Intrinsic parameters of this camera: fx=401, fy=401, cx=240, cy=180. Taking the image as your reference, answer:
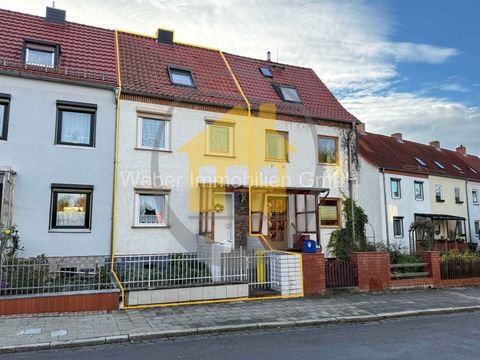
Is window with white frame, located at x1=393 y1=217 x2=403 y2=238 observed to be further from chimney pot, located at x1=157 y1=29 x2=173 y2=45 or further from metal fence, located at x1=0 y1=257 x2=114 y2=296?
metal fence, located at x1=0 y1=257 x2=114 y2=296

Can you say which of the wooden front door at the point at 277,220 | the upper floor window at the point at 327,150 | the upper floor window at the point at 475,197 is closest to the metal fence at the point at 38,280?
the wooden front door at the point at 277,220

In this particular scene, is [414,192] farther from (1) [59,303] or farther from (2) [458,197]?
(1) [59,303]

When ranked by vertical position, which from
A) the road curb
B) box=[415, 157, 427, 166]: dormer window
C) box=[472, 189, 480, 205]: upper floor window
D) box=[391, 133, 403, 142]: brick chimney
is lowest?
the road curb

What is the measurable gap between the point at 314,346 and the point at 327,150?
11601 millimetres

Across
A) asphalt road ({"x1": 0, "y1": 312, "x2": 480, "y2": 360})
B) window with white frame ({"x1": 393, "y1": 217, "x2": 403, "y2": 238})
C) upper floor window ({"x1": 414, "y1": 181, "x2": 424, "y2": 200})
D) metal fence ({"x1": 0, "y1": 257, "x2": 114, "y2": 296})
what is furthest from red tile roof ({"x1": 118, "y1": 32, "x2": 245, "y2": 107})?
upper floor window ({"x1": 414, "y1": 181, "x2": 424, "y2": 200})

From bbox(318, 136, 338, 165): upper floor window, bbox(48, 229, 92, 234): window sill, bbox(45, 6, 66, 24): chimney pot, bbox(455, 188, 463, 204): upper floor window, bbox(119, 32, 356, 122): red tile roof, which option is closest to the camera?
bbox(48, 229, 92, 234): window sill

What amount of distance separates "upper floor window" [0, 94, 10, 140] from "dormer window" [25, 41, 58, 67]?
1.74 m

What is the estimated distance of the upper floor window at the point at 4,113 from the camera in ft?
40.2

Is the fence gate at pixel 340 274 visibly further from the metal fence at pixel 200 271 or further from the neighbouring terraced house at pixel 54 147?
the neighbouring terraced house at pixel 54 147

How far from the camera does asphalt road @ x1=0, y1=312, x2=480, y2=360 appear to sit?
251 inches

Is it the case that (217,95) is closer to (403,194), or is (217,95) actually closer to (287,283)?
(287,283)

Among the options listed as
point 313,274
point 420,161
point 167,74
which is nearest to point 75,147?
point 167,74

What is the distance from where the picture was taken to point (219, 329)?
25.9 ft

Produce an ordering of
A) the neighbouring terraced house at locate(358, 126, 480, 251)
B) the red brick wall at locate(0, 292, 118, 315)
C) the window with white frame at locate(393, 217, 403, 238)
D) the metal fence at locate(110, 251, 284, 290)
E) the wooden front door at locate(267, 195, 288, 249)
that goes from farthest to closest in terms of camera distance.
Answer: the window with white frame at locate(393, 217, 403, 238)
the neighbouring terraced house at locate(358, 126, 480, 251)
the wooden front door at locate(267, 195, 288, 249)
the metal fence at locate(110, 251, 284, 290)
the red brick wall at locate(0, 292, 118, 315)
